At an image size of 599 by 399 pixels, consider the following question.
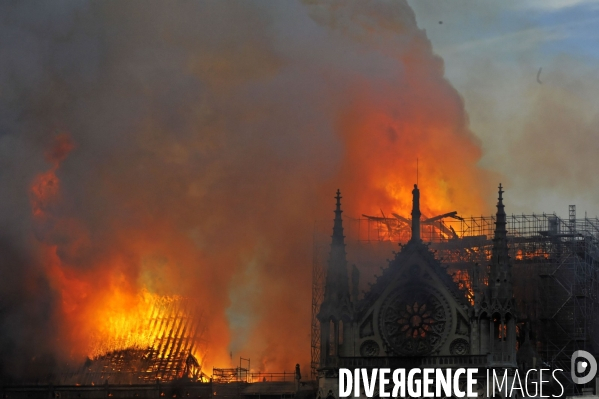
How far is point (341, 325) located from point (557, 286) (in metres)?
17.6

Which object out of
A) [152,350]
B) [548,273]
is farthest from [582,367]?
[152,350]

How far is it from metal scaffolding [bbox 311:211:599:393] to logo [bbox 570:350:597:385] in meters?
0.84

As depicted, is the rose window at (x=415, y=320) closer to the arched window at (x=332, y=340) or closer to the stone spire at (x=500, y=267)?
the arched window at (x=332, y=340)

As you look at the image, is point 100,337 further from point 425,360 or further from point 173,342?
point 425,360

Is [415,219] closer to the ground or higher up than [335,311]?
higher up

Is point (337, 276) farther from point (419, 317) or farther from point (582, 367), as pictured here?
point (582, 367)

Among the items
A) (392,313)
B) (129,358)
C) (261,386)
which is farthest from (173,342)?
(392,313)

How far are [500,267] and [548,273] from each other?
47.2 feet

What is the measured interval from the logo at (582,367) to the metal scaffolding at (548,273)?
0.84 m

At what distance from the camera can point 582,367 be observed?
114m

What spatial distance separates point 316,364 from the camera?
125688 millimetres

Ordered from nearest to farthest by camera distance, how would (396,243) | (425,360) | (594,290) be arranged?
1. (425,360)
2. (594,290)
3. (396,243)

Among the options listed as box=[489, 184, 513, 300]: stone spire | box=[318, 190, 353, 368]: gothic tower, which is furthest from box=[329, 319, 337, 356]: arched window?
box=[489, 184, 513, 300]: stone spire

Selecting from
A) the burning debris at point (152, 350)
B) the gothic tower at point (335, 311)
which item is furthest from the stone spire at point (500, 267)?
the burning debris at point (152, 350)
